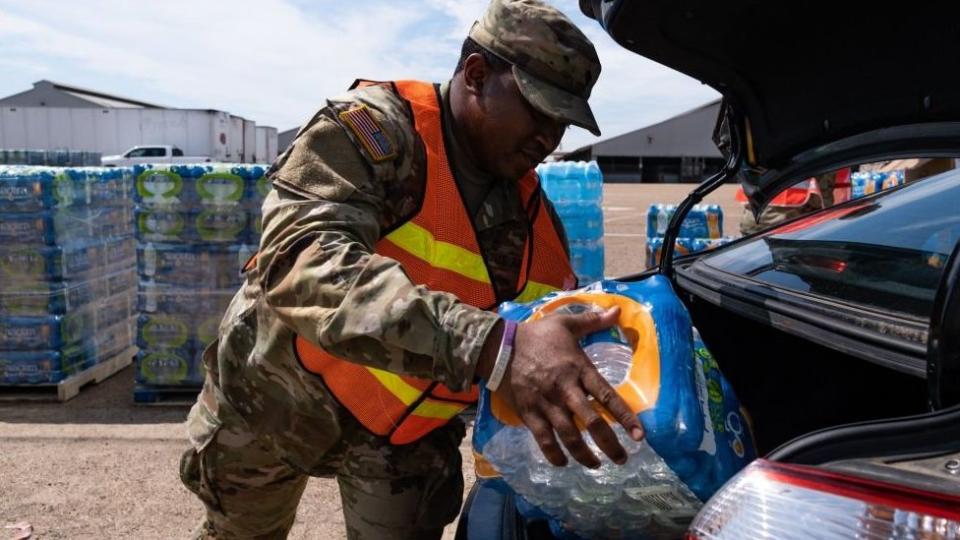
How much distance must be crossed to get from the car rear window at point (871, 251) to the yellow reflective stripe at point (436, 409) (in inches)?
30.7

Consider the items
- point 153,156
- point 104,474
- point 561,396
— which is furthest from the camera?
point 153,156

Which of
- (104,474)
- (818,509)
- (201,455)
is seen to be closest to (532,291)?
(201,455)

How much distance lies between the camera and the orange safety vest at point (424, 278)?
6.30 ft

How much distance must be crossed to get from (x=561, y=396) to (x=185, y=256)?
4.50 metres

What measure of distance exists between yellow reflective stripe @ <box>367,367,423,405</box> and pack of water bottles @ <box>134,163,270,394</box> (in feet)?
11.3

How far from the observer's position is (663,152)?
47.2 meters

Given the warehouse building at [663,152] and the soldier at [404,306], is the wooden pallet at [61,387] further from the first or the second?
the warehouse building at [663,152]

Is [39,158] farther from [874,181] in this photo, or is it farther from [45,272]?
[874,181]

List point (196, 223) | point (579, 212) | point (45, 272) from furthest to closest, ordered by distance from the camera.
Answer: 1. point (579, 212)
2. point (45, 272)
3. point (196, 223)

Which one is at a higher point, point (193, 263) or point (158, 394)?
point (193, 263)

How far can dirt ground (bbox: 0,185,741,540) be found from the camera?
3.59m

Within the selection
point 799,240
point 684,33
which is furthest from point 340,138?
point 799,240

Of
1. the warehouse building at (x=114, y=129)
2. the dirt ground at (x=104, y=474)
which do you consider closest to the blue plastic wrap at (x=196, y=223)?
the dirt ground at (x=104, y=474)

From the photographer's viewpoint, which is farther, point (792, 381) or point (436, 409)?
point (436, 409)
